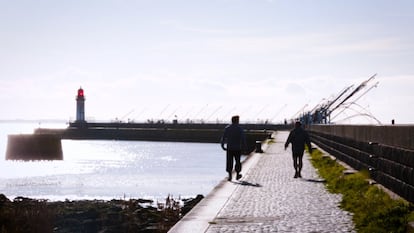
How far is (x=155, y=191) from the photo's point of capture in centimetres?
4069

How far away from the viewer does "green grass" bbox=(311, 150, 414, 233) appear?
32.9ft

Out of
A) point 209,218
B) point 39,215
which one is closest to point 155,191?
point 39,215

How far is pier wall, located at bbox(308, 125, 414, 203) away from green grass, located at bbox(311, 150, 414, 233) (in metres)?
0.28

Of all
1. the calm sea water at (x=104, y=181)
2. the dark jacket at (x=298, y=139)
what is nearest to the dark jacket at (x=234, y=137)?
the dark jacket at (x=298, y=139)

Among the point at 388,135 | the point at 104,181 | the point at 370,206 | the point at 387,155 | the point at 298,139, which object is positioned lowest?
the point at 104,181

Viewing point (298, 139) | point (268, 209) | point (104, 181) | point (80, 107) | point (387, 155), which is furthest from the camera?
point (80, 107)

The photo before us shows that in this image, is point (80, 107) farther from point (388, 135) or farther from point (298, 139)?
point (388, 135)

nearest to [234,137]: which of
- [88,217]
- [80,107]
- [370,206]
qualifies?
[88,217]

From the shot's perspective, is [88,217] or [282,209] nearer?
[282,209]

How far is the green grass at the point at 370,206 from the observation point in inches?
395

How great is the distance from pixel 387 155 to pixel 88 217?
1289cm

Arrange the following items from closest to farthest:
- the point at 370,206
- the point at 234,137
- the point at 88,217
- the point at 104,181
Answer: the point at 370,206, the point at 234,137, the point at 88,217, the point at 104,181

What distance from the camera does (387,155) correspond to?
1414cm

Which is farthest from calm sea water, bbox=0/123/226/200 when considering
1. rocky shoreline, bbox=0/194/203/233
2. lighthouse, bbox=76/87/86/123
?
lighthouse, bbox=76/87/86/123
